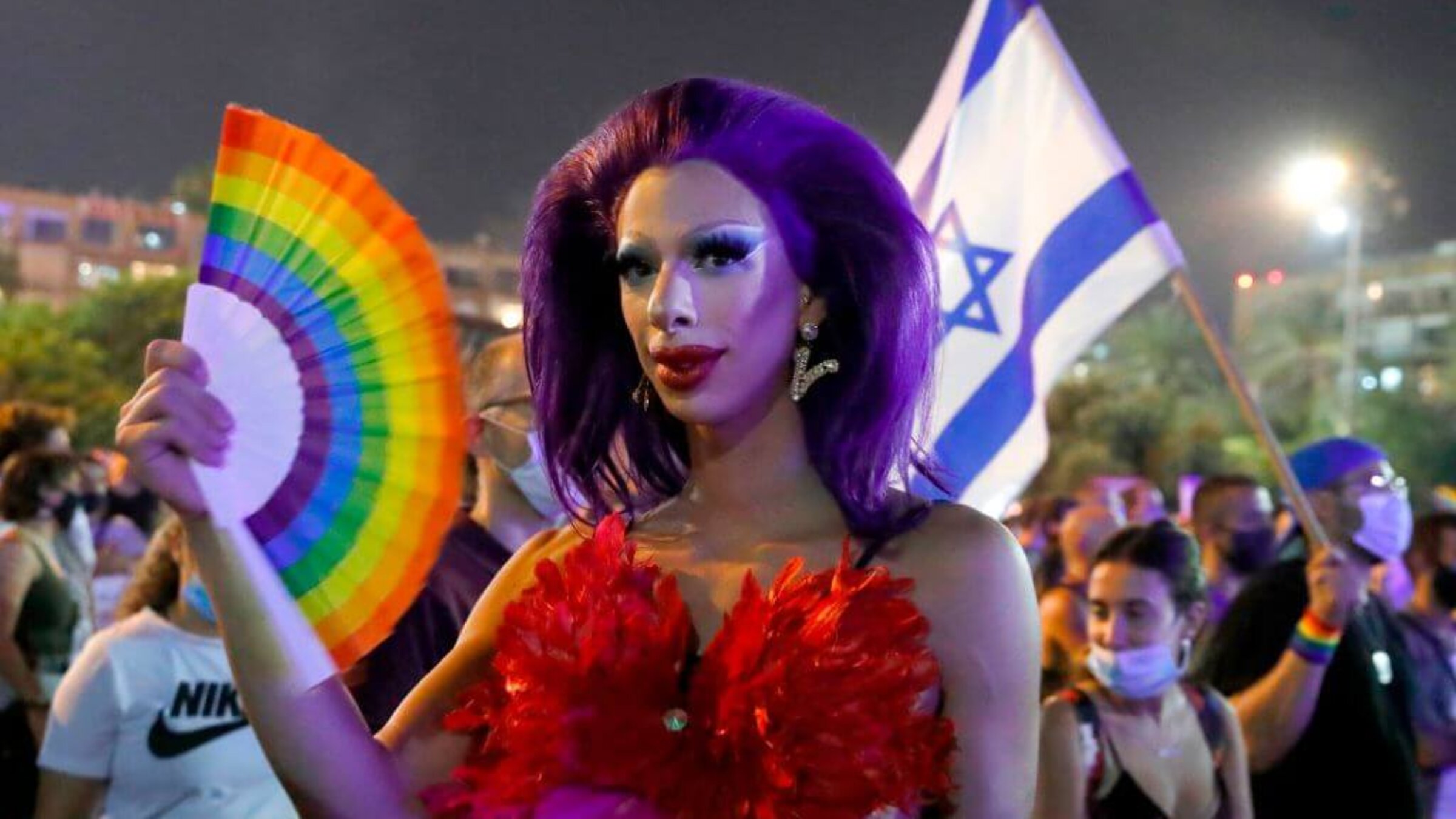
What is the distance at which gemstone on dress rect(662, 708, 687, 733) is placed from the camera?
1768 mm

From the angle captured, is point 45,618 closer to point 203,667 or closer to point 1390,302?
point 203,667

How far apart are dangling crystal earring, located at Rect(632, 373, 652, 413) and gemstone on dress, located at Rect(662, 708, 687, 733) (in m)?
0.46

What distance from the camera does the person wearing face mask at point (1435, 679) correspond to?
4.99m

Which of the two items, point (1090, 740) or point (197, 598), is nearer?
point (197, 598)

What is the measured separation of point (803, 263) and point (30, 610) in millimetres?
4438

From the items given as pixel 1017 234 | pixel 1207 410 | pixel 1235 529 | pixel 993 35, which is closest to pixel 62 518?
pixel 1017 234

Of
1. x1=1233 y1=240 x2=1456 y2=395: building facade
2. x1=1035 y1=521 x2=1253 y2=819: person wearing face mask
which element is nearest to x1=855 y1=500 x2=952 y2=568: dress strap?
x1=1035 y1=521 x2=1253 y2=819: person wearing face mask

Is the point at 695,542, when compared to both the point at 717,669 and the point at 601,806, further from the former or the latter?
the point at 601,806

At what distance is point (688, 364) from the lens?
6.11 ft

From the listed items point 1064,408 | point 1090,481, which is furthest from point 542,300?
point 1064,408

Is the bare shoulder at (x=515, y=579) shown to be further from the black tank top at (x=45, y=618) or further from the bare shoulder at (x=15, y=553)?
the bare shoulder at (x=15, y=553)

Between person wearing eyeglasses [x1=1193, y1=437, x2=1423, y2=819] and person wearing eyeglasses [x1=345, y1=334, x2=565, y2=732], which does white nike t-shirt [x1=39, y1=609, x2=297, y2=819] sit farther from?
person wearing eyeglasses [x1=1193, y1=437, x2=1423, y2=819]

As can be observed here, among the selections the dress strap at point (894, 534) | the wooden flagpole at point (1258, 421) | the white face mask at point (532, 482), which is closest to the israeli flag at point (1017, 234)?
the wooden flagpole at point (1258, 421)

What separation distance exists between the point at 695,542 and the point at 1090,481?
7931 millimetres
